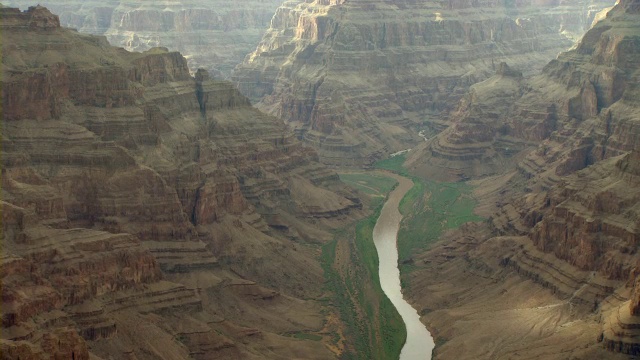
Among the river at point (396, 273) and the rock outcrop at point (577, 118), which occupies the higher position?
the rock outcrop at point (577, 118)

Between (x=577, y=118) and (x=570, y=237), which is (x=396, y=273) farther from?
(x=577, y=118)

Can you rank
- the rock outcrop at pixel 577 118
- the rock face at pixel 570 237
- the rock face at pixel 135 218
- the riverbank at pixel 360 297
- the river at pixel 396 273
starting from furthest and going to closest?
the rock outcrop at pixel 577 118 < the river at pixel 396 273 < the riverbank at pixel 360 297 < the rock face at pixel 570 237 < the rock face at pixel 135 218

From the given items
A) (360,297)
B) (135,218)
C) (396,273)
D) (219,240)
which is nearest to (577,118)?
(396,273)

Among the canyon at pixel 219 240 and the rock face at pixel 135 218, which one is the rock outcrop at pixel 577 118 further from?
the rock face at pixel 135 218

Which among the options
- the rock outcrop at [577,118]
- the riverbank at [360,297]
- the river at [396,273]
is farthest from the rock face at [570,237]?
the riverbank at [360,297]

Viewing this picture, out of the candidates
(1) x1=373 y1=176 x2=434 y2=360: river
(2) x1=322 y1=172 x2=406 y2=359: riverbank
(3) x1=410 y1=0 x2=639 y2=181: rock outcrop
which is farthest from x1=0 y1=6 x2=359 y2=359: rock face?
(3) x1=410 y1=0 x2=639 y2=181: rock outcrop
